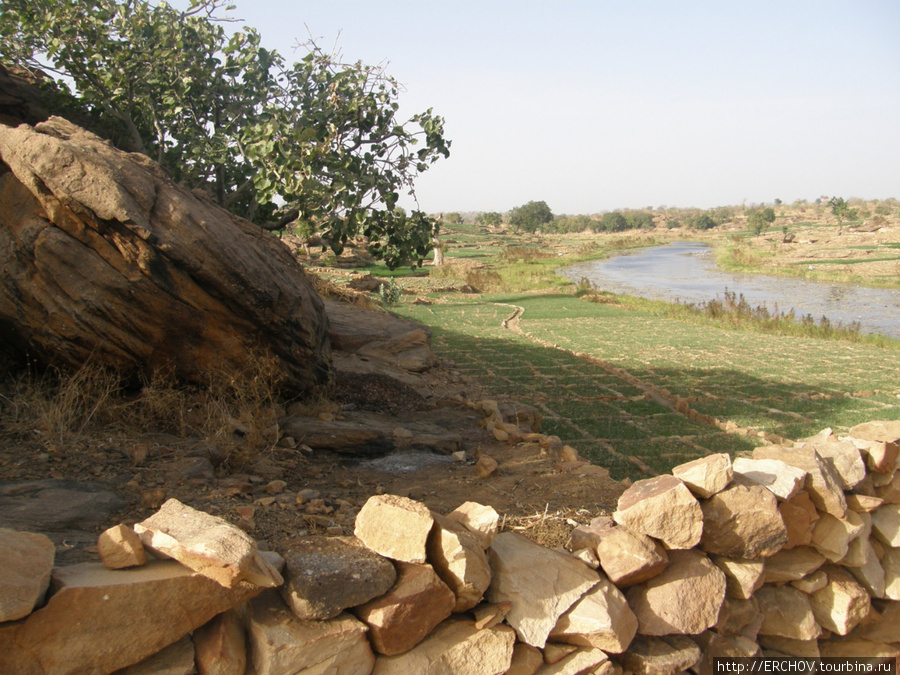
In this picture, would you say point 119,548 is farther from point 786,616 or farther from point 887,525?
point 887,525

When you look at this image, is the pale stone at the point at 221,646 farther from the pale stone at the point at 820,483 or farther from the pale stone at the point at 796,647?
the pale stone at the point at 820,483

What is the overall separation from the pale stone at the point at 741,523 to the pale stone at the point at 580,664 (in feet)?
2.68

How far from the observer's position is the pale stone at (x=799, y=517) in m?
3.33

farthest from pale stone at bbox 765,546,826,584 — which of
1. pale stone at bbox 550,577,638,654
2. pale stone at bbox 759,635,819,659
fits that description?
pale stone at bbox 550,577,638,654

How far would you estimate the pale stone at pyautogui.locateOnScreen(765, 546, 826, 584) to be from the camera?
3.36 metres

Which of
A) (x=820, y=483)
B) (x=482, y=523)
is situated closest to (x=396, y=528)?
(x=482, y=523)

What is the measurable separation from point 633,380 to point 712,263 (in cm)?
4513

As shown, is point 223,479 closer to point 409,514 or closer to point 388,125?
point 409,514

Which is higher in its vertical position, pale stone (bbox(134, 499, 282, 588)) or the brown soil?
pale stone (bbox(134, 499, 282, 588))

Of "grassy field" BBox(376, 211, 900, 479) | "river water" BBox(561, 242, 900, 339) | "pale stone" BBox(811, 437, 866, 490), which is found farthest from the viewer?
"river water" BBox(561, 242, 900, 339)

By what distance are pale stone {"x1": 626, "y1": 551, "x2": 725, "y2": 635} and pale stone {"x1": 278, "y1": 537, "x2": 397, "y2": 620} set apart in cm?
120

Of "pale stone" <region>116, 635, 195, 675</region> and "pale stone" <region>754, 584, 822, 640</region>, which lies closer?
"pale stone" <region>116, 635, 195, 675</region>

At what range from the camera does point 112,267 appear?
4531mm

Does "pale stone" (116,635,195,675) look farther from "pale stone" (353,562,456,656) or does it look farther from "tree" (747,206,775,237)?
"tree" (747,206,775,237)
